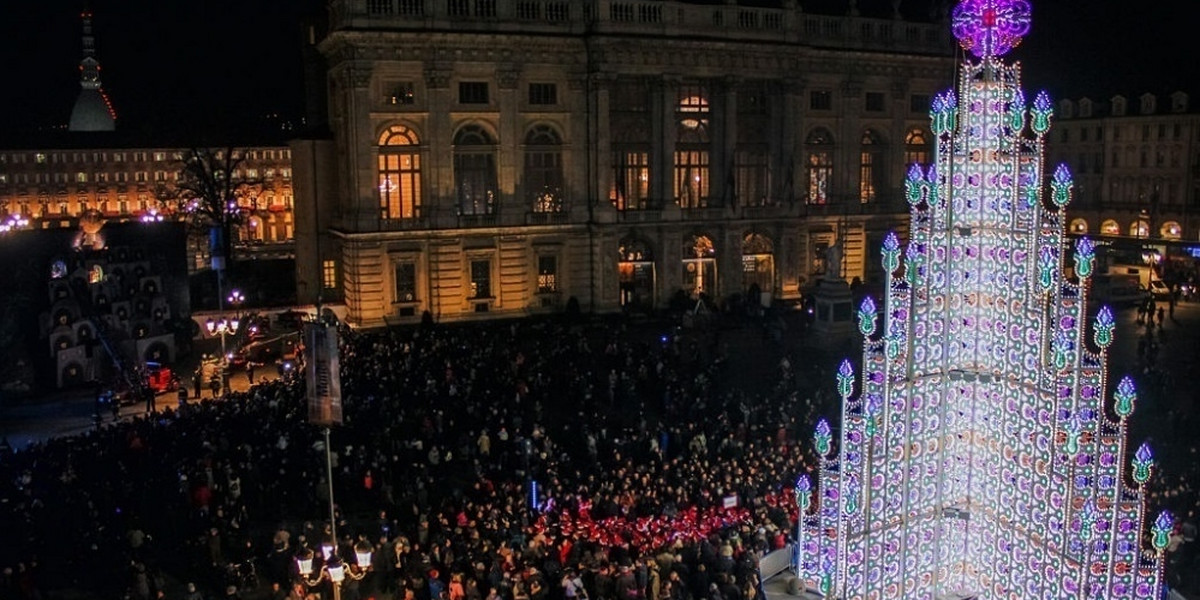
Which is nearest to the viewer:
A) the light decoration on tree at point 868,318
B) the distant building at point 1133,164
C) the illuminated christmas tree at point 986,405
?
the illuminated christmas tree at point 986,405

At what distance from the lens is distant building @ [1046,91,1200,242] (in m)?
70.8

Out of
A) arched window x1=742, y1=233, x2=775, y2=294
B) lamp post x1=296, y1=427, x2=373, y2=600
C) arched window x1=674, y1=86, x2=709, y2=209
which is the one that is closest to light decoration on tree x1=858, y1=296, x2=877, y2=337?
lamp post x1=296, y1=427, x2=373, y2=600

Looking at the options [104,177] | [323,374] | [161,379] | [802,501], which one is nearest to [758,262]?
[161,379]

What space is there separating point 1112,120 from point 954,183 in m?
71.5

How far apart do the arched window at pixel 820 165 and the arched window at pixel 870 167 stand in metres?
2.20

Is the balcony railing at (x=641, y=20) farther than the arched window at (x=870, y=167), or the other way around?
the arched window at (x=870, y=167)

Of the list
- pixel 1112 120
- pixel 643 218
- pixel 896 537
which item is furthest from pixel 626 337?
pixel 1112 120

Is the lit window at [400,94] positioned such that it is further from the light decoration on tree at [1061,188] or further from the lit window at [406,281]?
the light decoration on tree at [1061,188]

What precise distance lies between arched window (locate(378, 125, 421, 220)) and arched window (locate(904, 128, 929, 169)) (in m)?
28.9

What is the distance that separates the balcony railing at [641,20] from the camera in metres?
47.8

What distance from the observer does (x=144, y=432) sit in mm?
27688

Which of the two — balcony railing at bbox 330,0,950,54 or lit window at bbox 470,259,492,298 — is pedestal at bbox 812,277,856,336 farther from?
balcony railing at bbox 330,0,950,54

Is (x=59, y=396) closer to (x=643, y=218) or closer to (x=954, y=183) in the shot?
(x=643, y=218)

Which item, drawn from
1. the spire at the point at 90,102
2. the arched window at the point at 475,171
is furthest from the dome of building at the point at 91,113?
the arched window at the point at 475,171
